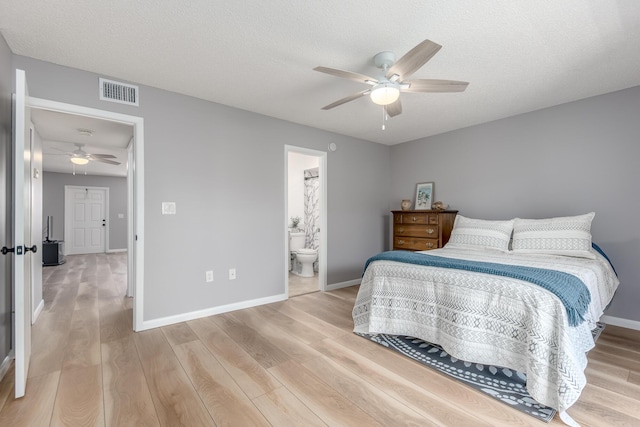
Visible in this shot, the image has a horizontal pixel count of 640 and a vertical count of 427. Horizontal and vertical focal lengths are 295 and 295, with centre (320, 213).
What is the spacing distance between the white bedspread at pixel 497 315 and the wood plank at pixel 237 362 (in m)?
1.05

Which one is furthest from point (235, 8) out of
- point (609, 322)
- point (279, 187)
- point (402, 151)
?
point (609, 322)

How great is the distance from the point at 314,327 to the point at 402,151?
3427mm

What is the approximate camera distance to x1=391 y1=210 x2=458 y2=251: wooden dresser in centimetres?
404

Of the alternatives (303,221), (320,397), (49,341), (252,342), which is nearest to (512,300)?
(320,397)

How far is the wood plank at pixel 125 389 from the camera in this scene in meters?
1.63

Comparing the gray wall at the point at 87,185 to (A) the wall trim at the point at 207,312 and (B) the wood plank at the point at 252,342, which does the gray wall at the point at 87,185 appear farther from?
(B) the wood plank at the point at 252,342

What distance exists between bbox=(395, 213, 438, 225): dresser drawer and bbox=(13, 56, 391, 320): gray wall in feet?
3.56

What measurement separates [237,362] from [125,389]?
712 mm

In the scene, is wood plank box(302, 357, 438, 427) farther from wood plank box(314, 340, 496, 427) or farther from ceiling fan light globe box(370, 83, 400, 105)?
ceiling fan light globe box(370, 83, 400, 105)

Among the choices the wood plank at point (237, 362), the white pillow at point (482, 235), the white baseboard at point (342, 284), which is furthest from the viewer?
the white baseboard at point (342, 284)

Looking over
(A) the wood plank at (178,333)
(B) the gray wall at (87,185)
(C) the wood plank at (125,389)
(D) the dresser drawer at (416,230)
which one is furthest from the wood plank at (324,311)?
(B) the gray wall at (87,185)

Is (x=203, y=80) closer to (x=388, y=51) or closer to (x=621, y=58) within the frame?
(x=388, y=51)

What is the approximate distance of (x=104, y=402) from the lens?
Result: 1.78 meters

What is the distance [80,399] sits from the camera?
181cm
